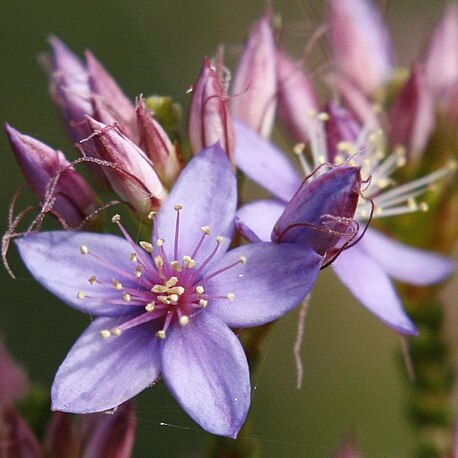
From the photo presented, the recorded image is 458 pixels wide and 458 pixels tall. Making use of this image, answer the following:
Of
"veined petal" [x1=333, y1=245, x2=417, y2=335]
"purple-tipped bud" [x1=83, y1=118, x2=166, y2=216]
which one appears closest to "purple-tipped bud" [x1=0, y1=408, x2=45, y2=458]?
"purple-tipped bud" [x1=83, y1=118, x2=166, y2=216]

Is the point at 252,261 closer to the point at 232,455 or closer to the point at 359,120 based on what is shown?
the point at 232,455

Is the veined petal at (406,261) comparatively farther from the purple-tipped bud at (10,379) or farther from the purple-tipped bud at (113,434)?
the purple-tipped bud at (10,379)

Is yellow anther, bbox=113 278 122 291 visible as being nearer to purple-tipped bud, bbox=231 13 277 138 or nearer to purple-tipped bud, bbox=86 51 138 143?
purple-tipped bud, bbox=86 51 138 143

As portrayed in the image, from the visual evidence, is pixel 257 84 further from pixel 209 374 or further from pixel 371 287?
pixel 209 374

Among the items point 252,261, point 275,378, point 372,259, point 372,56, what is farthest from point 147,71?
point 252,261

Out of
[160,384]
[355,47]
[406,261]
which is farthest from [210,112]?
[160,384]

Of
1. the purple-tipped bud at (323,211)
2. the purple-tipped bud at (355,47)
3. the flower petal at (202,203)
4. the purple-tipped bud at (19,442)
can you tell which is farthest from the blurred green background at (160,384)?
the purple-tipped bud at (323,211)
